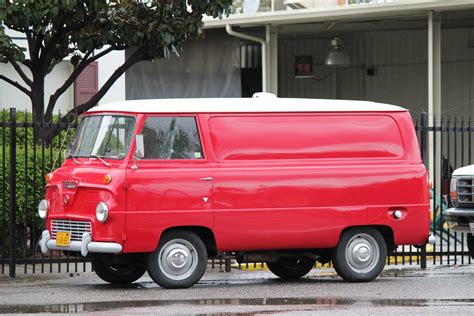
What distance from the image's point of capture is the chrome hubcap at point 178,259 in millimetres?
13391

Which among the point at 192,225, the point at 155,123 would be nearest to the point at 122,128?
the point at 155,123

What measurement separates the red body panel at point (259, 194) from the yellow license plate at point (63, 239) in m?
0.20

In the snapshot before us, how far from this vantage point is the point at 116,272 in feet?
46.9

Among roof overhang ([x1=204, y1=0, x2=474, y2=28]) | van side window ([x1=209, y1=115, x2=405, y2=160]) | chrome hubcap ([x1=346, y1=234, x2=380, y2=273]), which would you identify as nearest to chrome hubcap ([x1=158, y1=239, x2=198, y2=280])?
van side window ([x1=209, y1=115, x2=405, y2=160])

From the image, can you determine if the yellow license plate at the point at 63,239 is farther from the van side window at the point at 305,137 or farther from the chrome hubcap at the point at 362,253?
the chrome hubcap at the point at 362,253

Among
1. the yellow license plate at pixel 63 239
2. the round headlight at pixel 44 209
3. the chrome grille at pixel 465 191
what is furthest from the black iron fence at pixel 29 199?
the yellow license plate at pixel 63 239

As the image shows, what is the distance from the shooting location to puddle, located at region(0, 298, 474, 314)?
11.5 meters

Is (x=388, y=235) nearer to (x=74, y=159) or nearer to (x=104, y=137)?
(x=104, y=137)

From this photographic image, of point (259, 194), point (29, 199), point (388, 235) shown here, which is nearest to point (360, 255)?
point (388, 235)

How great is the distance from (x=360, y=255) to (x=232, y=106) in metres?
2.31

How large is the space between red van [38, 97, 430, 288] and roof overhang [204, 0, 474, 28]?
26.8 ft

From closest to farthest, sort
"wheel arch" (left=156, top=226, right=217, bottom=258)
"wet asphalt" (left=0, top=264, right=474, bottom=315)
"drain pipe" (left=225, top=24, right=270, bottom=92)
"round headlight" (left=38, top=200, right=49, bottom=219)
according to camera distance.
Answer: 1. "wet asphalt" (left=0, top=264, right=474, bottom=315)
2. "wheel arch" (left=156, top=226, right=217, bottom=258)
3. "round headlight" (left=38, top=200, right=49, bottom=219)
4. "drain pipe" (left=225, top=24, right=270, bottom=92)

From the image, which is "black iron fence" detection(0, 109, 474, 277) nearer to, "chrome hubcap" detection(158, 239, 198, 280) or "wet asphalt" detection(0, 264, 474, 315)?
"wet asphalt" detection(0, 264, 474, 315)

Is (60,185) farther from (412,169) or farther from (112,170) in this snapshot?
(412,169)
